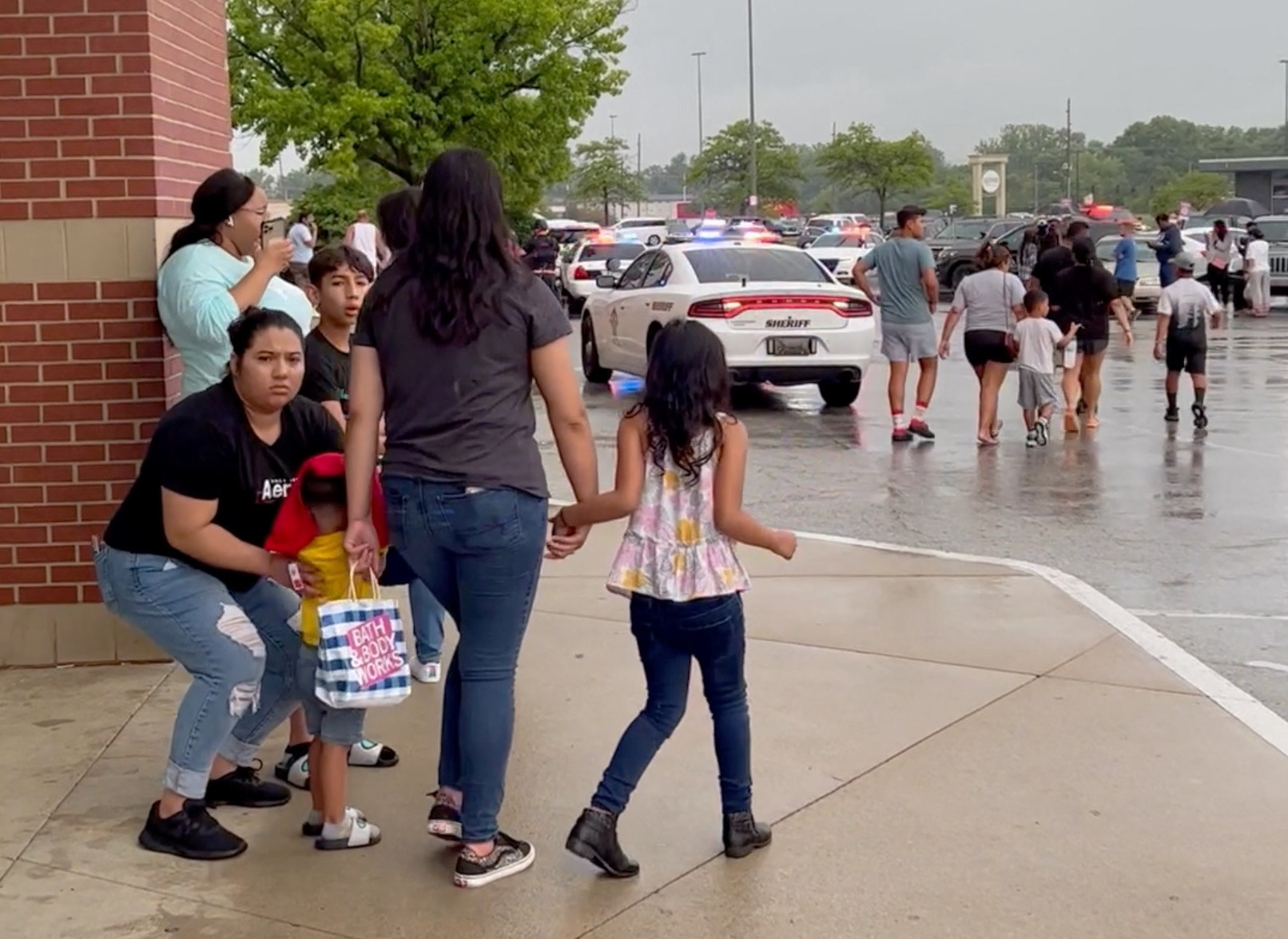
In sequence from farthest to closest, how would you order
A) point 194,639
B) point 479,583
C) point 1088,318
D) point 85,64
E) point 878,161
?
point 878,161
point 1088,318
point 85,64
point 194,639
point 479,583

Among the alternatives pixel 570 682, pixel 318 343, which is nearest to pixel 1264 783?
pixel 570 682

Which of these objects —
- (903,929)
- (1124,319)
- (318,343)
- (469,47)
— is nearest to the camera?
(903,929)

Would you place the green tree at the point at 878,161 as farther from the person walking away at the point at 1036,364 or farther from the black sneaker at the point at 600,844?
the black sneaker at the point at 600,844

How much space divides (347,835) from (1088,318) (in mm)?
10823

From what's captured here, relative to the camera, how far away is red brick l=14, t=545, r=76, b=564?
6.31 metres

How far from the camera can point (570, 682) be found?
6289mm

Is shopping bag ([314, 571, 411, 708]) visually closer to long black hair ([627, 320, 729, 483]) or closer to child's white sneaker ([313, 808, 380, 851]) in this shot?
child's white sneaker ([313, 808, 380, 851])

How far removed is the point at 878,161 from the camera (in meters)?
83.6

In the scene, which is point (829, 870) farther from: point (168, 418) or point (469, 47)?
point (469, 47)

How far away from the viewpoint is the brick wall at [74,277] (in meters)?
6.18

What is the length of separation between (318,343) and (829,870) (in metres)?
2.59

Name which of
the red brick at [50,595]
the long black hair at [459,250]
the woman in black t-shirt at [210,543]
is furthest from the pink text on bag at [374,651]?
the red brick at [50,595]

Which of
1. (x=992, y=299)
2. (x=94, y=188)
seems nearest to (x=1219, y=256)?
(x=992, y=299)

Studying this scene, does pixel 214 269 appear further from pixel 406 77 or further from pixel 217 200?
pixel 406 77
